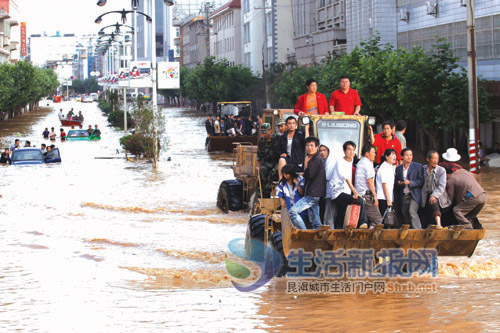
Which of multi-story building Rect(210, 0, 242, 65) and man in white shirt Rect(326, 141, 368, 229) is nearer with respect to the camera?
man in white shirt Rect(326, 141, 368, 229)

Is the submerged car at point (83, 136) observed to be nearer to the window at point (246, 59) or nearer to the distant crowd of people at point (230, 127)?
the distant crowd of people at point (230, 127)

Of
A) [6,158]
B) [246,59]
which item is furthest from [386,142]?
[246,59]

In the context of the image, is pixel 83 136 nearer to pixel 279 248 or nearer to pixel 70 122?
pixel 70 122

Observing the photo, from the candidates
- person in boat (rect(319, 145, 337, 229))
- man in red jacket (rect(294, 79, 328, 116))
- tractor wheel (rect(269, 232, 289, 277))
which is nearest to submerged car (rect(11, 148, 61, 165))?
man in red jacket (rect(294, 79, 328, 116))

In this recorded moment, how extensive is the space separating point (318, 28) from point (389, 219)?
5319 centimetres

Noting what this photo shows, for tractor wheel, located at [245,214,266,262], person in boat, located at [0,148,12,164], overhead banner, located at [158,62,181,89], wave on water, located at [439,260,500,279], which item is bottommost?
wave on water, located at [439,260,500,279]

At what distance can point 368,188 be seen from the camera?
420 inches

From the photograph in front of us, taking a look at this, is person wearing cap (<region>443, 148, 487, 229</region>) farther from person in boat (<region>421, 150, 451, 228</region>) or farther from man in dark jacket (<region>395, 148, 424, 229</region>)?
man in dark jacket (<region>395, 148, 424, 229</region>)

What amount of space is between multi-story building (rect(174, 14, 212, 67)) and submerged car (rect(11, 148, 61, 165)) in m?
78.2

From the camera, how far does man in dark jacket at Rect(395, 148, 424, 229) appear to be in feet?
35.2

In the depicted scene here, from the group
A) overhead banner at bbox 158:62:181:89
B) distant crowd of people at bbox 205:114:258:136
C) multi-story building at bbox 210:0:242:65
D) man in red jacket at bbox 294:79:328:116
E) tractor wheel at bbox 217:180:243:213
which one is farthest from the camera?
multi-story building at bbox 210:0:242:65

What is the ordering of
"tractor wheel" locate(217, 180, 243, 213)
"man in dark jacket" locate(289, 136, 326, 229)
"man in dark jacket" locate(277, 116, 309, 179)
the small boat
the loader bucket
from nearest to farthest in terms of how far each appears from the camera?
the loader bucket < "man in dark jacket" locate(289, 136, 326, 229) < "man in dark jacket" locate(277, 116, 309, 179) < "tractor wheel" locate(217, 180, 243, 213) < the small boat

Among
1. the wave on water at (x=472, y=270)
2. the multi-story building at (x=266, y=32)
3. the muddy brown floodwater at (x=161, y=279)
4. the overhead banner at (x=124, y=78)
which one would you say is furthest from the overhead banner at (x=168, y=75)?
the wave on water at (x=472, y=270)

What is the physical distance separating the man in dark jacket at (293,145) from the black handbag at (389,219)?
1637 mm
